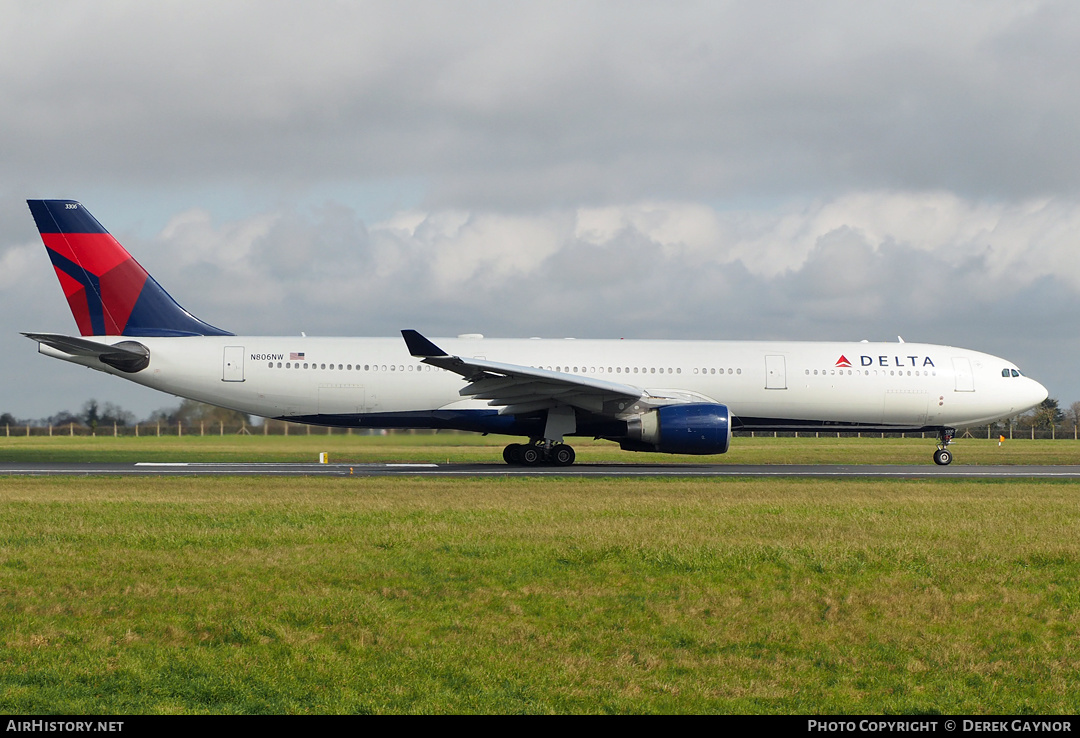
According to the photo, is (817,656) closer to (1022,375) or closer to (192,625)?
(192,625)

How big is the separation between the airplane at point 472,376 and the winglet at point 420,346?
1049 mm

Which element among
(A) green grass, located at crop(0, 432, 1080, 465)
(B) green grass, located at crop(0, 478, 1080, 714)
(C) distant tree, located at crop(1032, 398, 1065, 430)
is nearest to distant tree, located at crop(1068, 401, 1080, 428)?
(C) distant tree, located at crop(1032, 398, 1065, 430)

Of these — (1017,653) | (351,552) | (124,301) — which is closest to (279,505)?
(351,552)

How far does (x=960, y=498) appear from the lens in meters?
15.2

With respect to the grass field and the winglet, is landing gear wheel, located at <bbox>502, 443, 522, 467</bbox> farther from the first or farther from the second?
the grass field

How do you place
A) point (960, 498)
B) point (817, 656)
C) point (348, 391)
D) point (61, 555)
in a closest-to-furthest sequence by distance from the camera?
point (817, 656)
point (61, 555)
point (960, 498)
point (348, 391)

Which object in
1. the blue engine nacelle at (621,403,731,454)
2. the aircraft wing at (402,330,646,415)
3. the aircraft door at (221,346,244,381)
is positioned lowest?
the blue engine nacelle at (621,403,731,454)

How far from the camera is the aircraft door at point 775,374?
24812mm

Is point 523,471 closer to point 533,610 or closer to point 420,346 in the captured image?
point 420,346

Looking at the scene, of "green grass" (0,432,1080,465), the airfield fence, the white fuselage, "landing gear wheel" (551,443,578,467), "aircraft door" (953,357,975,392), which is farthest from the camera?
the airfield fence

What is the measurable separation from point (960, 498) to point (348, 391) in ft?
46.5

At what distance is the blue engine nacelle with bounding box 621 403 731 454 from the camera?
21.7 m

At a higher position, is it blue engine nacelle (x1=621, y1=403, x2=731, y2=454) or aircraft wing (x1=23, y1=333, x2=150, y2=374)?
aircraft wing (x1=23, y1=333, x2=150, y2=374)

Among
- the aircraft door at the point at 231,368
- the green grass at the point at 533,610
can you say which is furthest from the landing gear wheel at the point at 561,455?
the green grass at the point at 533,610
